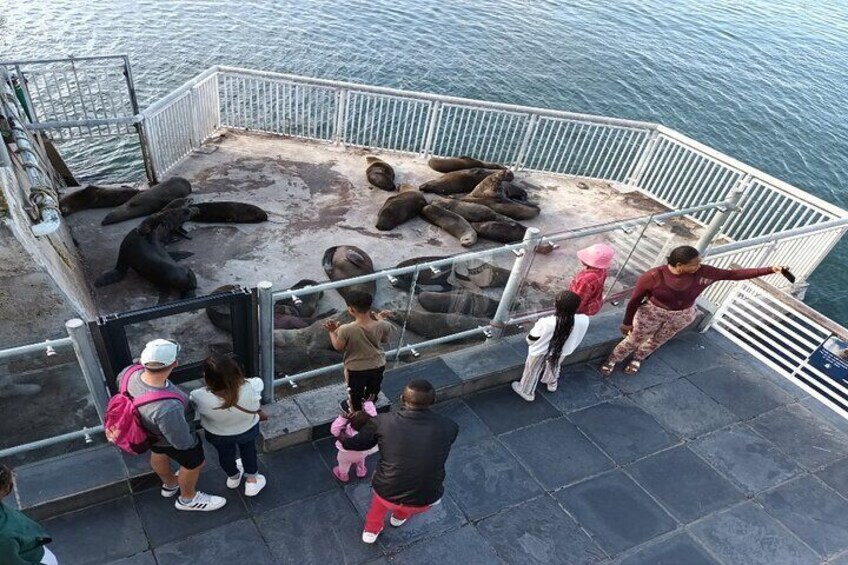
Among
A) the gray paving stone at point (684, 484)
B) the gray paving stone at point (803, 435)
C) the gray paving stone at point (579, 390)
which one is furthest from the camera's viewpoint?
the gray paving stone at point (579, 390)

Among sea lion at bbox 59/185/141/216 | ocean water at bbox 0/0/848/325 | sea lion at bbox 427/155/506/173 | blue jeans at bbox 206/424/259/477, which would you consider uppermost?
blue jeans at bbox 206/424/259/477

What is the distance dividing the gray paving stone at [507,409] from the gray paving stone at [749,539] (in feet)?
6.03

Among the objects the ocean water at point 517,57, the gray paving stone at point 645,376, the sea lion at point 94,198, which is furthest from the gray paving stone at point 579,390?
the ocean water at point 517,57

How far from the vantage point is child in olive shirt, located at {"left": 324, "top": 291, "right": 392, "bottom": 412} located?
A: 5.02 meters

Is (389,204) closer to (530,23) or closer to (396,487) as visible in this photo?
(396,487)

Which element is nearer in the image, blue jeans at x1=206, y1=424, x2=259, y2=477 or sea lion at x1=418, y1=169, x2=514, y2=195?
blue jeans at x1=206, y1=424, x2=259, y2=477

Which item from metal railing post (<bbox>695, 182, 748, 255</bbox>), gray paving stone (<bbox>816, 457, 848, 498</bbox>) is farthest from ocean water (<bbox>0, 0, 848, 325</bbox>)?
gray paving stone (<bbox>816, 457, 848, 498</bbox>)

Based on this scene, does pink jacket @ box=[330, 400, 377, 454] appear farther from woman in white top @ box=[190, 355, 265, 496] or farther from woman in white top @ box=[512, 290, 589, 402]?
woman in white top @ box=[512, 290, 589, 402]

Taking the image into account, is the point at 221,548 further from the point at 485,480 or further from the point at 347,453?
the point at 485,480

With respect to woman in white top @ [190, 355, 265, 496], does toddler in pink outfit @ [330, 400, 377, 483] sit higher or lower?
lower

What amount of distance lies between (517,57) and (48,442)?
2894 centimetres

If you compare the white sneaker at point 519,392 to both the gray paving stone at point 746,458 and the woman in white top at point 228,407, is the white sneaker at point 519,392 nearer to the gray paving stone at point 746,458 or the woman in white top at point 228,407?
the gray paving stone at point 746,458

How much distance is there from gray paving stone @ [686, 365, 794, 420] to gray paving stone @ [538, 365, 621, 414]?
1237 mm

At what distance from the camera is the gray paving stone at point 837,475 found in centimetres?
607
